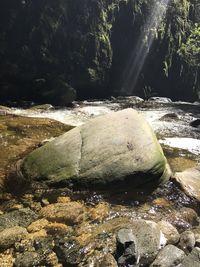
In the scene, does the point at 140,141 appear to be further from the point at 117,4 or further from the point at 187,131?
the point at 117,4

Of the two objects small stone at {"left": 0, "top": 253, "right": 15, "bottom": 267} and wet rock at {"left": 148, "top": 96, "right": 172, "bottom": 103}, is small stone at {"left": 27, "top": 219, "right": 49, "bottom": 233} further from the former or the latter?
Answer: wet rock at {"left": 148, "top": 96, "right": 172, "bottom": 103}

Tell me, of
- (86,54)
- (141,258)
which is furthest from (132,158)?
(86,54)

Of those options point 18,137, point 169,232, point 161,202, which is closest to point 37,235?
point 169,232

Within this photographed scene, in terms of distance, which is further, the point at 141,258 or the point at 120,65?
the point at 120,65

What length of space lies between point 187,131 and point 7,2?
10.6 m

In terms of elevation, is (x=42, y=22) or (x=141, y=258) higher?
(x=42, y=22)

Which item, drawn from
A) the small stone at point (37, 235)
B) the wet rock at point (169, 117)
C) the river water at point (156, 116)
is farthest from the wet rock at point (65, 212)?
the wet rock at point (169, 117)

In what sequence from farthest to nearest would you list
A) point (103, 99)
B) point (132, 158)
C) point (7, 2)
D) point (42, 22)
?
point (103, 99), point (42, 22), point (7, 2), point (132, 158)

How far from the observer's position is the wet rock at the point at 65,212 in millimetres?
6020

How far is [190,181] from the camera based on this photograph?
7.86 m

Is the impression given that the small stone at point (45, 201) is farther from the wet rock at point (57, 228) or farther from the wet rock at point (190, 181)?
the wet rock at point (190, 181)

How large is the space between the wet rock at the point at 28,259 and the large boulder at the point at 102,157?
227 cm

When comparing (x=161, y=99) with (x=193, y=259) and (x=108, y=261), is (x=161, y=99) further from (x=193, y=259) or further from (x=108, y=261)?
(x=108, y=261)

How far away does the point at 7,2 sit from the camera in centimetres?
1661
